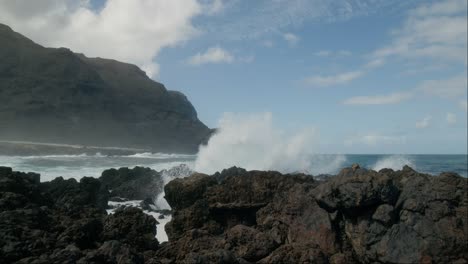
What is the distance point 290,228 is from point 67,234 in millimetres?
3191

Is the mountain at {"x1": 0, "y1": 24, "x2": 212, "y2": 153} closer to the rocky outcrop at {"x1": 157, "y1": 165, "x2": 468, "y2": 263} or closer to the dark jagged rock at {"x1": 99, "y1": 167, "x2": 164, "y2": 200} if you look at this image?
the dark jagged rock at {"x1": 99, "y1": 167, "x2": 164, "y2": 200}

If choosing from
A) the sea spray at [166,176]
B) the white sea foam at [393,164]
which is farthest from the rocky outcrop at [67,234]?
the white sea foam at [393,164]

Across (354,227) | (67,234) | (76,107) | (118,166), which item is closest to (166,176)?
(67,234)

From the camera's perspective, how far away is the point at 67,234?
5.79m

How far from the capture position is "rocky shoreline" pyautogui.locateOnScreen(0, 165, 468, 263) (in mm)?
4789

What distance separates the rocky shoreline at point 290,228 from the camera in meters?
4.79

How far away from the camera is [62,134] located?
8169 centimetres

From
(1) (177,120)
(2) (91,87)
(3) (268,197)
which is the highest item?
(2) (91,87)

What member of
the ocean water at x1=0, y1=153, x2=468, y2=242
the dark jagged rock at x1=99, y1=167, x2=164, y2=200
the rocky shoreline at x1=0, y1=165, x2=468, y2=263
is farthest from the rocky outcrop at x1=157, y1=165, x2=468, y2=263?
the dark jagged rock at x1=99, y1=167, x2=164, y2=200

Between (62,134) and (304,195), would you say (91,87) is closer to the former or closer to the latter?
(62,134)

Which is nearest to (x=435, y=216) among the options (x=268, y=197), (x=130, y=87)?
(x=268, y=197)

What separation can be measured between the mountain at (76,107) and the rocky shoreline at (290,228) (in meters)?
72.8

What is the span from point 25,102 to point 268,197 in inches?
3351

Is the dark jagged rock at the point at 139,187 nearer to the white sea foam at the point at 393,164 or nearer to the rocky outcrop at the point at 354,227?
the rocky outcrop at the point at 354,227
